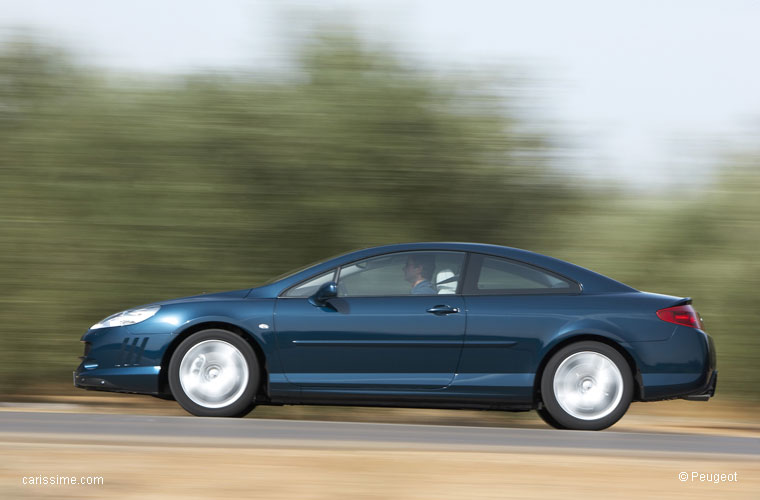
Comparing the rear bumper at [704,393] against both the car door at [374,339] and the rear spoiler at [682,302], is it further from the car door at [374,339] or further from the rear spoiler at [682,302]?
the car door at [374,339]

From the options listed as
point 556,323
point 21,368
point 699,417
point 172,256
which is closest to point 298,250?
point 172,256

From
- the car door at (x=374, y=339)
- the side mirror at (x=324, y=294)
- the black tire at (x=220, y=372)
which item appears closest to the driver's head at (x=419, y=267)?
the car door at (x=374, y=339)

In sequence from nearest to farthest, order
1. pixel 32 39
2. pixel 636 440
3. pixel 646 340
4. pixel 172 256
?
pixel 636 440
pixel 646 340
pixel 172 256
pixel 32 39

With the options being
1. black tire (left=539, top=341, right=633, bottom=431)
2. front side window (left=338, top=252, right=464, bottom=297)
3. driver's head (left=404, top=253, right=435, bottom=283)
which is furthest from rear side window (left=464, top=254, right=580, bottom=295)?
black tire (left=539, top=341, right=633, bottom=431)

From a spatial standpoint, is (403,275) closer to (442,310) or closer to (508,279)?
(442,310)

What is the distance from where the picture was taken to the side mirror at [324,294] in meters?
6.93

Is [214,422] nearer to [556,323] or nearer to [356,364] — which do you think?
[356,364]

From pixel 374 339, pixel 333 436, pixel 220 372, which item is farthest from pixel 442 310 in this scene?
pixel 220 372

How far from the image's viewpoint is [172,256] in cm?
981

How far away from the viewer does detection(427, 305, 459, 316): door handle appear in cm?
697

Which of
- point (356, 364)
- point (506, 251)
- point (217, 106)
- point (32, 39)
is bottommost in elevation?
point (356, 364)

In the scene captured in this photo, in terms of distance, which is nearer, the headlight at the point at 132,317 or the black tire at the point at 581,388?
the black tire at the point at 581,388

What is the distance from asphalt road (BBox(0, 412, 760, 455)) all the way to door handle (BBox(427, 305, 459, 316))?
0.82 meters

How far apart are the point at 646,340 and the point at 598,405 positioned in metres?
0.58
